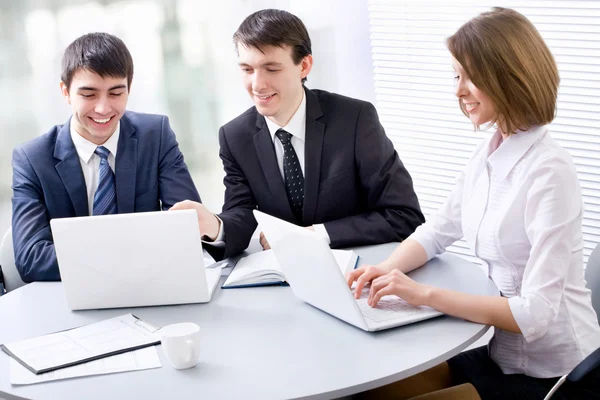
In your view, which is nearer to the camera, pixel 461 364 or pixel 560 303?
pixel 560 303

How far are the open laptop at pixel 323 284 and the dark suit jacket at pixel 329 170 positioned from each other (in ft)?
1.99

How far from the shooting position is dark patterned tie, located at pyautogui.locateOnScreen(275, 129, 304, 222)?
8.73 feet

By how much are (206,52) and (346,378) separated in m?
2.87

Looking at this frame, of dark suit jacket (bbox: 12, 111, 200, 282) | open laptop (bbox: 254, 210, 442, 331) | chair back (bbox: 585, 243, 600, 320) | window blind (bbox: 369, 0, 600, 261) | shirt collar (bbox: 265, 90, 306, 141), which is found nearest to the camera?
open laptop (bbox: 254, 210, 442, 331)

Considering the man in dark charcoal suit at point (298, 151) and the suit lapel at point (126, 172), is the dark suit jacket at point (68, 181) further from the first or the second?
the man in dark charcoal suit at point (298, 151)

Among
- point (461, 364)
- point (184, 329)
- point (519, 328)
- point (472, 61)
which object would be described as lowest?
point (461, 364)

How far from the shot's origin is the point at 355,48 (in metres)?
4.30

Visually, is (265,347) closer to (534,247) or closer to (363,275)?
(363,275)

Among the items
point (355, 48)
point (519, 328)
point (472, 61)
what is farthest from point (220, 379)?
point (355, 48)

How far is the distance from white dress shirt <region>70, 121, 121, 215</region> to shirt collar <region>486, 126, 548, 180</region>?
1.33 m

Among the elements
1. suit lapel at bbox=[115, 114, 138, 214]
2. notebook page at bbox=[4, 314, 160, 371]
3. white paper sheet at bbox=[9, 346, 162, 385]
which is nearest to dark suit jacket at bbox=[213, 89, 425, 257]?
suit lapel at bbox=[115, 114, 138, 214]

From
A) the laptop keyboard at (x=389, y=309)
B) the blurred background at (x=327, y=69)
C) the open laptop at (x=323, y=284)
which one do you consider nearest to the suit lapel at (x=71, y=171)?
the open laptop at (x=323, y=284)

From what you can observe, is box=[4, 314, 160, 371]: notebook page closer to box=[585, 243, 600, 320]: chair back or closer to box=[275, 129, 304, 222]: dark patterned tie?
box=[275, 129, 304, 222]: dark patterned tie

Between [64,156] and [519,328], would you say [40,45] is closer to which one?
[64,156]
